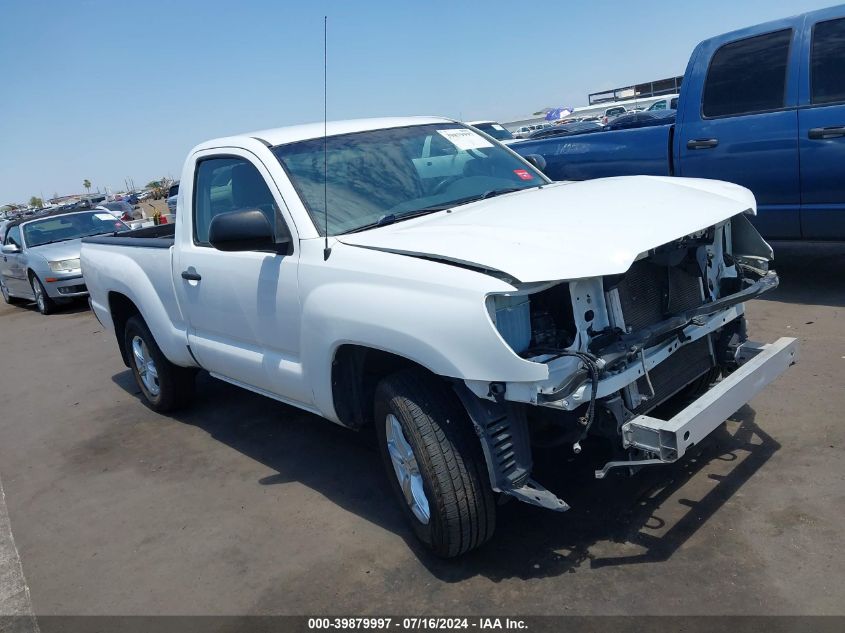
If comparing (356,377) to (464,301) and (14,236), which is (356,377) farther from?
(14,236)

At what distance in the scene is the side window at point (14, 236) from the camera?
1290 cm

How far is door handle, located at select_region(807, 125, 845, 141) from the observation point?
5824 mm

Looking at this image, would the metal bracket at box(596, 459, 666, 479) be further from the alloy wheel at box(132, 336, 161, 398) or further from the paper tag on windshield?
the alloy wheel at box(132, 336, 161, 398)

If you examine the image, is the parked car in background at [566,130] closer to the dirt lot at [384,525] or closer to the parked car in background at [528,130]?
the dirt lot at [384,525]

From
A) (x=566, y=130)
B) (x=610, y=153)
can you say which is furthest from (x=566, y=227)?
(x=566, y=130)

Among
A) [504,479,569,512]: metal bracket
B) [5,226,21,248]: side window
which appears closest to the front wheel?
[5,226,21,248]: side window

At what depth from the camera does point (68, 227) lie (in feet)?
A: 42.2

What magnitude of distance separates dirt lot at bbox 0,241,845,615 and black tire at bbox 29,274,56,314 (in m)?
6.85

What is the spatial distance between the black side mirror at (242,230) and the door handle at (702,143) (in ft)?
14.3

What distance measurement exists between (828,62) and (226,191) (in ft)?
15.4

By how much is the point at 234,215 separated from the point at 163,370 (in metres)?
2.38

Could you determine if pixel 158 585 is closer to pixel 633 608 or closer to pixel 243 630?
pixel 243 630

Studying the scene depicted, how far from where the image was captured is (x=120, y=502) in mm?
4621

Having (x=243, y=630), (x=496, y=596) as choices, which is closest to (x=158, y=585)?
(x=243, y=630)
